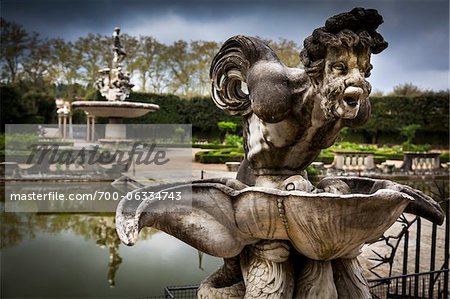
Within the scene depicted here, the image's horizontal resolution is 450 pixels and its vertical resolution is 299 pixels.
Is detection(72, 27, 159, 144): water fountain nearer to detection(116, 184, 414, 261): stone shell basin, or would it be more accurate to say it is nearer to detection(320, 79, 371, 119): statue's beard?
detection(116, 184, 414, 261): stone shell basin

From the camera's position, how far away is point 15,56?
971 inches

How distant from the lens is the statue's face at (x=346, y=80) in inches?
55.9

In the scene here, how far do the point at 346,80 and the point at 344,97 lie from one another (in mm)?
55

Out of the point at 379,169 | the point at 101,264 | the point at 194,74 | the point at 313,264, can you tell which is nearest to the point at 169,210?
the point at 313,264

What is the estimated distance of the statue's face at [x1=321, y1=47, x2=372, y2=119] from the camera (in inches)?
55.9

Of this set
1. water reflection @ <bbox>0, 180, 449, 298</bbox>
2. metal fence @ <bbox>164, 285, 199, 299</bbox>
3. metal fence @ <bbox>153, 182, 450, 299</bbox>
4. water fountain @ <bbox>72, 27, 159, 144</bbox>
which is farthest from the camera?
water fountain @ <bbox>72, 27, 159, 144</bbox>

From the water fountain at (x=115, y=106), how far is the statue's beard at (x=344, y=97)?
11.3 m

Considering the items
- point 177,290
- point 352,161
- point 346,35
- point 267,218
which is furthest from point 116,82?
point 346,35

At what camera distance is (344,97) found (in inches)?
56.5

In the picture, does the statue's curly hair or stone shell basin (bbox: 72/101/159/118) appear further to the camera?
stone shell basin (bbox: 72/101/159/118)

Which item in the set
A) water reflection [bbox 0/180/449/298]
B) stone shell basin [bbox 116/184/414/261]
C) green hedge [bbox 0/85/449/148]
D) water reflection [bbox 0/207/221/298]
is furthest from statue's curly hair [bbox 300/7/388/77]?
green hedge [bbox 0/85/449/148]

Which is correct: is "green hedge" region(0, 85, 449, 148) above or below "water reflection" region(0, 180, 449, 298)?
above

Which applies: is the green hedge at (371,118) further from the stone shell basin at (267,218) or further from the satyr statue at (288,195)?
the stone shell basin at (267,218)

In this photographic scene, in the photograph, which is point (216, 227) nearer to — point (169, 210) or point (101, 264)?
point (169, 210)
